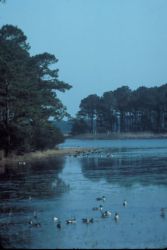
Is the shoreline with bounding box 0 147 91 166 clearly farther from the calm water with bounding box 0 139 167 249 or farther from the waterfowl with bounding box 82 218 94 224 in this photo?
the waterfowl with bounding box 82 218 94 224

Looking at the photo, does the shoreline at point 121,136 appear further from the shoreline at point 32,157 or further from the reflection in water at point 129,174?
the reflection in water at point 129,174

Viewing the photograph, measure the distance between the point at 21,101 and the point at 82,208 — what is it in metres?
34.2

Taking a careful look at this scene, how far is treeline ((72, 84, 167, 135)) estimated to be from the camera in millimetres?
149750

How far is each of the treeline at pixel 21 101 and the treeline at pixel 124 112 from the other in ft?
272

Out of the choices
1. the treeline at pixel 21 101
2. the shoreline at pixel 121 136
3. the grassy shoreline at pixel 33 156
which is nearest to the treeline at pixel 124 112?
the shoreline at pixel 121 136

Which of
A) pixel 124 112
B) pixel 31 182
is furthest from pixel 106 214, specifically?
pixel 124 112

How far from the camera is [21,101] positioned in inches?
2291

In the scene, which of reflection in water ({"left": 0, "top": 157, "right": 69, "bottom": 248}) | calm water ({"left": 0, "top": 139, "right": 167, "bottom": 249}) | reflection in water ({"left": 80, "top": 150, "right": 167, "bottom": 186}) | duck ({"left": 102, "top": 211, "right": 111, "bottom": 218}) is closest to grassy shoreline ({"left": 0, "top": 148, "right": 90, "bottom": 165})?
reflection in water ({"left": 0, "top": 157, "right": 69, "bottom": 248})

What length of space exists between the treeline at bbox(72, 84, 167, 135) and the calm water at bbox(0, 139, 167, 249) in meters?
107

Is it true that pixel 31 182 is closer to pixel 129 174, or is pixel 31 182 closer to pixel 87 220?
pixel 129 174

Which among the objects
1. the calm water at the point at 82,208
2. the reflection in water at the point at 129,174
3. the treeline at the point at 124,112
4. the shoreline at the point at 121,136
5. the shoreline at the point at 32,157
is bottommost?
the calm water at the point at 82,208

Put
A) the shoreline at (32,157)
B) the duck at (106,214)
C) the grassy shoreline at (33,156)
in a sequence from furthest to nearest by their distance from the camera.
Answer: the grassy shoreline at (33,156) < the shoreline at (32,157) < the duck at (106,214)

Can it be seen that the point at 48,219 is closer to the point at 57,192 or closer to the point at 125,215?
the point at 125,215

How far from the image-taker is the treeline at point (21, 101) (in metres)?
56.9
